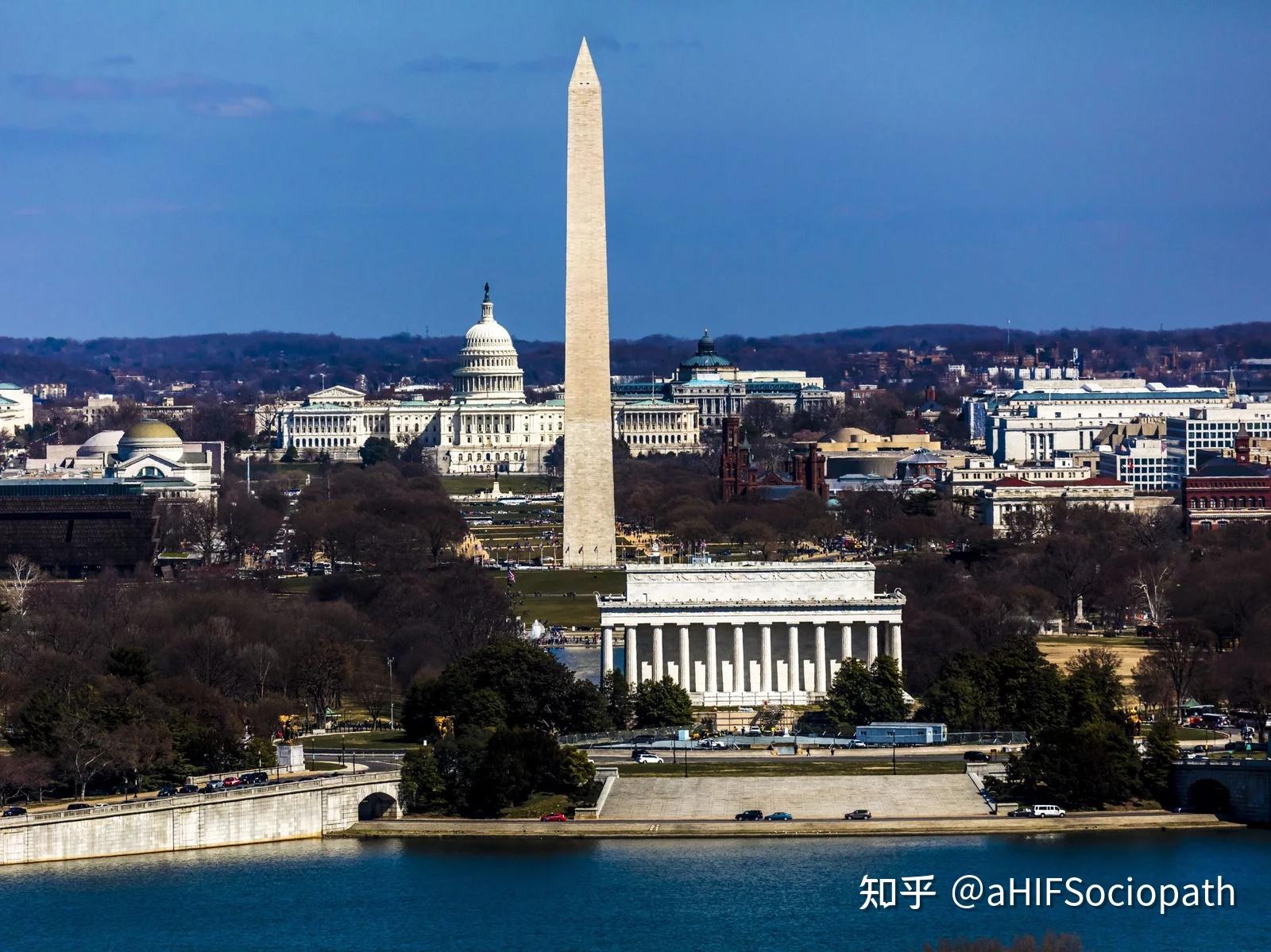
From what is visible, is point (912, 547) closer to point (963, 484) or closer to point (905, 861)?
point (963, 484)

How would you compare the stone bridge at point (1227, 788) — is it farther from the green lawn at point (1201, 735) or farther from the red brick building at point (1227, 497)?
the red brick building at point (1227, 497)

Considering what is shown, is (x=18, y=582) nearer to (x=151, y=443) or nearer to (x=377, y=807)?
(x=377, y=807)

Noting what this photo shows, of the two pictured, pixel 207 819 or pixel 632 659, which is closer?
pixel 207 819

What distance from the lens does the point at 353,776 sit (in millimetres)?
61281

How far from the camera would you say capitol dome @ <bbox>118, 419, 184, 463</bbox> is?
526 feet

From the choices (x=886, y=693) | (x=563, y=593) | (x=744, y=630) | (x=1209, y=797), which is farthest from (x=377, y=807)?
(x=563, y=593)

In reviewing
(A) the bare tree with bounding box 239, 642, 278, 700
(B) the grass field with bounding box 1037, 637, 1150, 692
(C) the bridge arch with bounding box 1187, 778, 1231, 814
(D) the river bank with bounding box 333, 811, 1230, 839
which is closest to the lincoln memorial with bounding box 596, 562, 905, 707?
(B) the grass field with bounding box 1037, 637, 1150, 692

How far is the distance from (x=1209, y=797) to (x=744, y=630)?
16483 millimetres

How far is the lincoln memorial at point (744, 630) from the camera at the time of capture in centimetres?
7475

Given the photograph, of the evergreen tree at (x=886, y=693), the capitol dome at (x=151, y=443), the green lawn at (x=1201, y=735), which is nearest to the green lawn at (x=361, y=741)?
the evergreen tree at (x=886, y=693)

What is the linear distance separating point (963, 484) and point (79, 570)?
47.6 meters

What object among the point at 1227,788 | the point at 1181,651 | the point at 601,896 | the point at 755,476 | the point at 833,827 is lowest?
the point at 601,896

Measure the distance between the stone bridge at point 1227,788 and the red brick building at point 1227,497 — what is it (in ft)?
206

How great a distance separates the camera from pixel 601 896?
5378 cm
